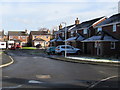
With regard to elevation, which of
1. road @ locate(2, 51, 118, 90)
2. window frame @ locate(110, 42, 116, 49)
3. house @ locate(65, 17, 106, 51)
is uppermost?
house @ locate(65, 17, 106, 51)

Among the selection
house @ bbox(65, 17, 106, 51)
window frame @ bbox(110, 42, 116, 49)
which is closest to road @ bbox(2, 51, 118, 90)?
window frame @ bbox(110, 42, 116, 49)

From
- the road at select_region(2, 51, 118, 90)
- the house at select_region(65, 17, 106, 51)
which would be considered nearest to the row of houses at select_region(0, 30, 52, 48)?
the house at select_region(65, 17, 106, 51)

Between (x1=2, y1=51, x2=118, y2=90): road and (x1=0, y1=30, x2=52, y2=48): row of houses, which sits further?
(x1=0, y1=30, x2=52, y2=48): row of houses

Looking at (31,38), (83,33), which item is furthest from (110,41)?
(31,38)

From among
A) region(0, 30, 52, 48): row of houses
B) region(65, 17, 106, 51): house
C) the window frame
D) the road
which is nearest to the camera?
the road

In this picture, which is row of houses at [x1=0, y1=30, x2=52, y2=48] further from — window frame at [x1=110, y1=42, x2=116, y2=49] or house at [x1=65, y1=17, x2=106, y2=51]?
window frame at [x1=110, y1=42, x2=116, y2=49]

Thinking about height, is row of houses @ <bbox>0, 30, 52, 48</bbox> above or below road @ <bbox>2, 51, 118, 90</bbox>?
above

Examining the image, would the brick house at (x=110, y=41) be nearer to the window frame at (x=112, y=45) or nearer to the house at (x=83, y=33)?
the window frame at (x=112, y=45)

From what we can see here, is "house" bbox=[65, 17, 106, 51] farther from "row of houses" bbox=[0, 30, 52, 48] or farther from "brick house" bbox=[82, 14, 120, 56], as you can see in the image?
"row of houses" bbox=[0, 30, 52, 48]

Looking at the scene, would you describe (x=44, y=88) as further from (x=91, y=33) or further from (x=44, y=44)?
(x=44, y=44)

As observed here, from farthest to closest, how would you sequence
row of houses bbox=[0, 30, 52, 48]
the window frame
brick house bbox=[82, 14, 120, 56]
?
row of houses bbox=[0, 30, 52, 48] < the window frame < brick house bbox=[82, 14, 120, 56]

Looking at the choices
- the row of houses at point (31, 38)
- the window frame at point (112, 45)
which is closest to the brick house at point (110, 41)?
the window frame at point (112, 45)

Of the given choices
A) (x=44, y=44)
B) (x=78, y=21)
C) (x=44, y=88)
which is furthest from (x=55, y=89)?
(x=44, y=44)

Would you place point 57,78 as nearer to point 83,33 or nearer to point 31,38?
point 83,33
